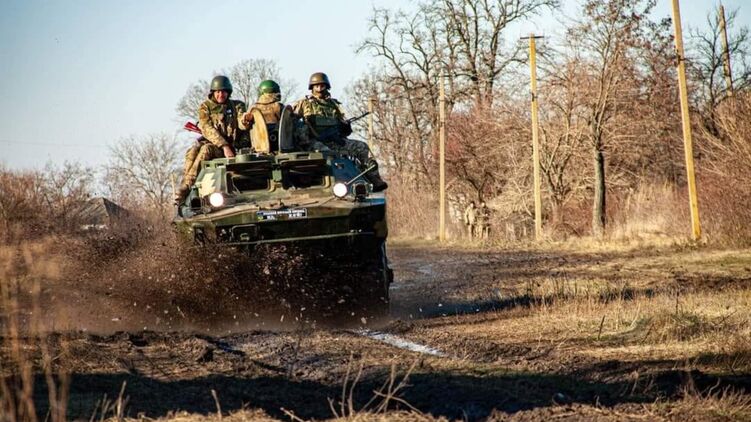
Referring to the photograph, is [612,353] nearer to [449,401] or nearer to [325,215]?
[449,401]

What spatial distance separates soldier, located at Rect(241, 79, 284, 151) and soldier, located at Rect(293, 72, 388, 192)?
474mm

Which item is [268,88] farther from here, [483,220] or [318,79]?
[483,220]

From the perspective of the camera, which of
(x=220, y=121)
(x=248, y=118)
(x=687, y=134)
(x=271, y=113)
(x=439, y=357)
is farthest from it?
(x=687, y=134)

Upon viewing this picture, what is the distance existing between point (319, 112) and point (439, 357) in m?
7.02

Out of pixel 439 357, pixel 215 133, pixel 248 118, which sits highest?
pixel 248 118

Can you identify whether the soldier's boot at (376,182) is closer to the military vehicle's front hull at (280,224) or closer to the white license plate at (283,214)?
the military vehicle's front hull at (280,224)

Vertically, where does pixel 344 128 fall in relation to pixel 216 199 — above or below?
above

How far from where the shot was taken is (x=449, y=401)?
5.95 meters

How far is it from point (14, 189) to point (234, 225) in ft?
60.4

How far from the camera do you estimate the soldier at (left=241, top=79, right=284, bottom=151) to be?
13406 mm

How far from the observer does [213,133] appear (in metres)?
13.9

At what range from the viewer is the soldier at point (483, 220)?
128 feet

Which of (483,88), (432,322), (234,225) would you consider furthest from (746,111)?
(483,88)

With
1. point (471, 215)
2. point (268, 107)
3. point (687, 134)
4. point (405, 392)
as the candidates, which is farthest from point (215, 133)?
point (471, 215)
